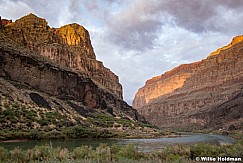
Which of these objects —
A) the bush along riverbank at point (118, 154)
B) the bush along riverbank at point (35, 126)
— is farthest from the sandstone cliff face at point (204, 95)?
the bush along riverbank at point (118, 154)

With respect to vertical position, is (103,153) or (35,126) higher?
(35,126)

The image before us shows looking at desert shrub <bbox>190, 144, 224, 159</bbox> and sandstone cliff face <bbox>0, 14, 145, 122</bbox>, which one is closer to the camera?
desert shrub <bbox>190, 144, 224, 159</bbox>

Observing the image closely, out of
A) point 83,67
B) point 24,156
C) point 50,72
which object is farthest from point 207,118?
point 24,156

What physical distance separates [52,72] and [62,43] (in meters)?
36.2

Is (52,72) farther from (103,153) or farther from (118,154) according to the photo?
(118,154)

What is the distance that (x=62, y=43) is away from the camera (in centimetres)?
9600

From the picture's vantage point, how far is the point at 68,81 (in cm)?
6688

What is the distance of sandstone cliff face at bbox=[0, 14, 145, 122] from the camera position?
51509mm

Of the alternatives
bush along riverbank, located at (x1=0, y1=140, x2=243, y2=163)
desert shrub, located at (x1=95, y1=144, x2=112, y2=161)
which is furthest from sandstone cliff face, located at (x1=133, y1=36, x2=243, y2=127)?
desert shrub, located at (x1=95, y1=144, x2=112, y2=161)

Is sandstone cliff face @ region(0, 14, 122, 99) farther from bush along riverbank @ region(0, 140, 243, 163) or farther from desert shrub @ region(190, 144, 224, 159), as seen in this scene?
desert shrub @ region(190, 144, 224, 159)

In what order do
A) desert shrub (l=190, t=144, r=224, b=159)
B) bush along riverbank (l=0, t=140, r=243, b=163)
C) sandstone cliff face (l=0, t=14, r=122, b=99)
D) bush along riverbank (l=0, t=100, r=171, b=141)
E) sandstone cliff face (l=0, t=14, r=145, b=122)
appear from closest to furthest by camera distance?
1. bush along riverbank (l=0, t=140, r=243, b=163)
2. desert shrub (l=190, t=144, r=224, b=159)
3. bush along riverbank (l=0, t=100, r=171, b=141)
4. sandstone cliff face (l=0, t=14, r=145, b=122)
5. sandstone cliff face (l=0, t=14, r=122, b=99)

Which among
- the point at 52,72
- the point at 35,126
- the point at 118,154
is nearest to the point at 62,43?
the point at 52,72

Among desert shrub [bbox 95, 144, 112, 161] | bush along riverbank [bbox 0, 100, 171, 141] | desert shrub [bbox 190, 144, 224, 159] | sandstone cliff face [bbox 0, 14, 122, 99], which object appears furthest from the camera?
sandstone cliff face [bbox 0, 14, 122, 99]

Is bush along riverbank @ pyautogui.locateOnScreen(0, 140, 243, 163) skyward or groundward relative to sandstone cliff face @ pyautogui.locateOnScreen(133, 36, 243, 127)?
groundward
